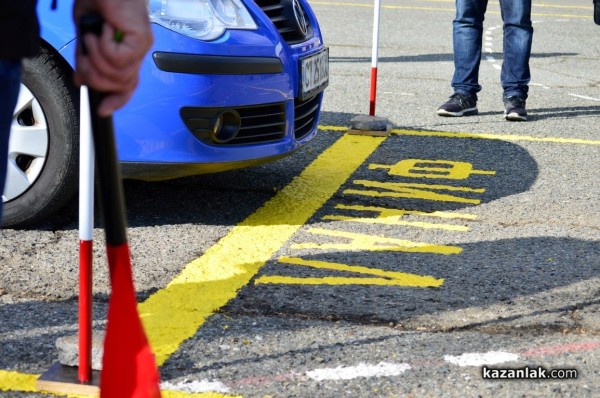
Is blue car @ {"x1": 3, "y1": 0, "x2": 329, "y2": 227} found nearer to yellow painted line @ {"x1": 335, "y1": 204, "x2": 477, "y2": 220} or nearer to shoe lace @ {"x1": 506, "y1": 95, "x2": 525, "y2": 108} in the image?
yellow painted line @ {"x1": 335, "y1": 204, "x2": 477, "y2": 220}

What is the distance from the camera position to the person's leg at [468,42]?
22.3ft

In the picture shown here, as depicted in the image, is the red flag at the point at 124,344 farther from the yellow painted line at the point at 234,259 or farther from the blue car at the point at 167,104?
the blue car at the point at 167,104

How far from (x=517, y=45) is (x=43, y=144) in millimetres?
3818

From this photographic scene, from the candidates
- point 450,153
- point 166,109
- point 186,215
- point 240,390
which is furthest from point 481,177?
point 240,390

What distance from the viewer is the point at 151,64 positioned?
3768 millimetres

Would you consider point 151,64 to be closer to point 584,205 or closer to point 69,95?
point 69,95

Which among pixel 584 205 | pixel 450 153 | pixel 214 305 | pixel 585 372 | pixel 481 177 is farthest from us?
pixel 450 153

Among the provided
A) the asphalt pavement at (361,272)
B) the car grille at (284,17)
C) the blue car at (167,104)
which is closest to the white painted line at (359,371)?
the asphalt pavement at (361,272)

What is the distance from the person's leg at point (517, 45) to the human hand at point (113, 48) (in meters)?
5.58

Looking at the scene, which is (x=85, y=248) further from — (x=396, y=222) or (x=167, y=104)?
(x=396, y=222)

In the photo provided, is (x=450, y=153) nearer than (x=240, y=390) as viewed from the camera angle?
No

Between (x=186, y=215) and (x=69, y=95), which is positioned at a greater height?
(x=69, y=95)

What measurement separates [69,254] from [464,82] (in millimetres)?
3784

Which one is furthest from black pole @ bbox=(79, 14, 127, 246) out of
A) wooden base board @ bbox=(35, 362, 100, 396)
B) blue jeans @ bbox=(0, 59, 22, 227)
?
wooden base board @ bbox=(35, 362, 100, 396)
